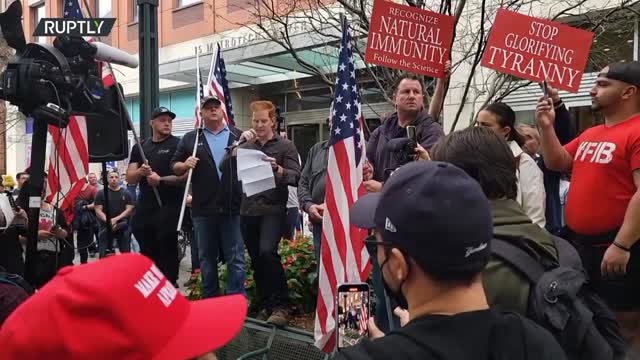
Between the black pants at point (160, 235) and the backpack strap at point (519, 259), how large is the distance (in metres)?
4.15

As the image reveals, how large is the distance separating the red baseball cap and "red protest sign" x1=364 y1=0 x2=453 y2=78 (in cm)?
317

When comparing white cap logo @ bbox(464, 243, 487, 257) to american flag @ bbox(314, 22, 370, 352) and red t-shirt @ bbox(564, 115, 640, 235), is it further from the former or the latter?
american flag @ bbox(314, 22, 370, 352)

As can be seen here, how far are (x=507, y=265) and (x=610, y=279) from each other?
1.57 m

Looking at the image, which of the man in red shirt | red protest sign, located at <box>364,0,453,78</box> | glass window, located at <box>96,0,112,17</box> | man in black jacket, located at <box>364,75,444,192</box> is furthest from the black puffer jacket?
glass window, located at <box>96,0,112,17</box>

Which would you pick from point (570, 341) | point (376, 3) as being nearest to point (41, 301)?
point (570, 341)

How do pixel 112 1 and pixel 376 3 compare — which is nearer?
pixel 376 3

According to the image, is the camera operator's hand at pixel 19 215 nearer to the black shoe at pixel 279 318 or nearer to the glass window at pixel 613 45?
the black shoe at pixel 279 318

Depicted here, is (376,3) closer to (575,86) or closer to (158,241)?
(575,86)

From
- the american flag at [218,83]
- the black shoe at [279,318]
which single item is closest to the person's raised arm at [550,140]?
the black shoe at [279,318]

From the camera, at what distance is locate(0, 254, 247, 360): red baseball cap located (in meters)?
1.16

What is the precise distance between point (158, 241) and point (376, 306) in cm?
232

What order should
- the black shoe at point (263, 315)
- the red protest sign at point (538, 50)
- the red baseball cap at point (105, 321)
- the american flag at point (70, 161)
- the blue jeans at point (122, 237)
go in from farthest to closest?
1. the blue jeans at point (122, 237)
2. the black shoe at point (263, 315)
3. the american flag at point (70, 161)
4. the red protest sign at point (538, 50)
5. the red baseball cap at point (105, 321)

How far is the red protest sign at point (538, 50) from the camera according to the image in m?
3.74

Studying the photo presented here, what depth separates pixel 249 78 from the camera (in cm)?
1575
